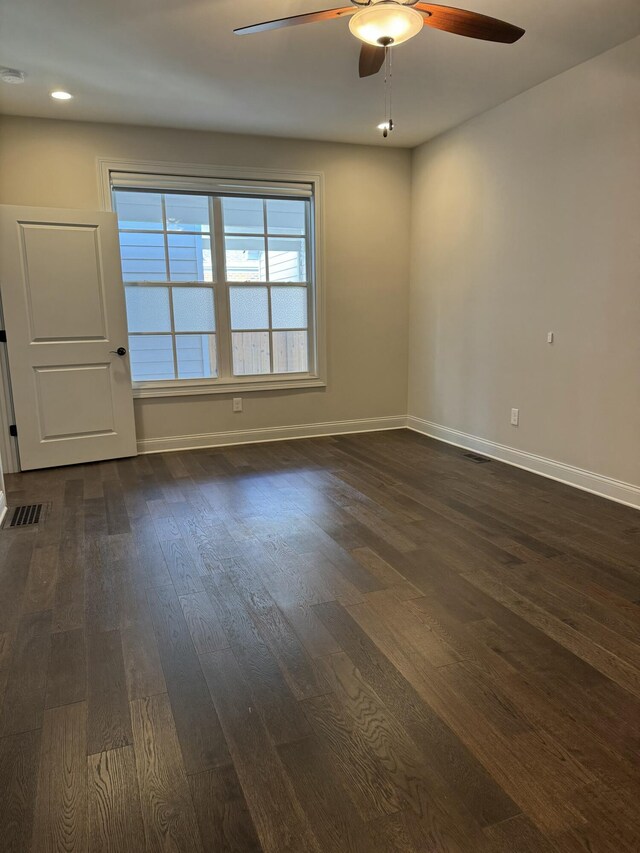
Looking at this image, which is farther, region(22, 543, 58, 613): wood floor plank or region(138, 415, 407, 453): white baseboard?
region(138, 415, 407, 453): white baseboard

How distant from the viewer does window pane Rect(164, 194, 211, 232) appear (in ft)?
15.4

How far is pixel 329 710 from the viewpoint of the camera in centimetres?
164

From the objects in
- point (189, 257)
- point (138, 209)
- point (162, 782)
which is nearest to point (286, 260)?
point (189, 257)

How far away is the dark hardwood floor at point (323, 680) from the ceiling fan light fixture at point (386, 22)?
2.31m

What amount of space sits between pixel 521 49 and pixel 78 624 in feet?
12.6

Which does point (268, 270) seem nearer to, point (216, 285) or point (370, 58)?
point (216, 285)

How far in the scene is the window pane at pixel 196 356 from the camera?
4930 mm

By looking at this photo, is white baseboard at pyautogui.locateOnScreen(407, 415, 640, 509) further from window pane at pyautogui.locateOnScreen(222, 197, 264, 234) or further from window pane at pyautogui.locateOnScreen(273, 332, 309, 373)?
window pane at pyautogui.locateOnScreen(222, 197, 264, 234)

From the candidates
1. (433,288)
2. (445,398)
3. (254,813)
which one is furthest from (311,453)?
(254,813)

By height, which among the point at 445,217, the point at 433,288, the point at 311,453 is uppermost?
the point at 445,217

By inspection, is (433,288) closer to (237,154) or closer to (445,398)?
(445,398)

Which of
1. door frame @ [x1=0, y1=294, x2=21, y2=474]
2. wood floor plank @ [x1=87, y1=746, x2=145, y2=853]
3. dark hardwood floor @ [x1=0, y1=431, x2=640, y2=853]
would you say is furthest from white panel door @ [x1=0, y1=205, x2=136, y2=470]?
wood floor plank @ [x1=87, y1=746, x2=145, y2=853]

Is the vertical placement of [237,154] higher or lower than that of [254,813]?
higher

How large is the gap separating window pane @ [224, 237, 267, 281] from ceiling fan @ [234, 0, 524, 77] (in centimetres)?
256
